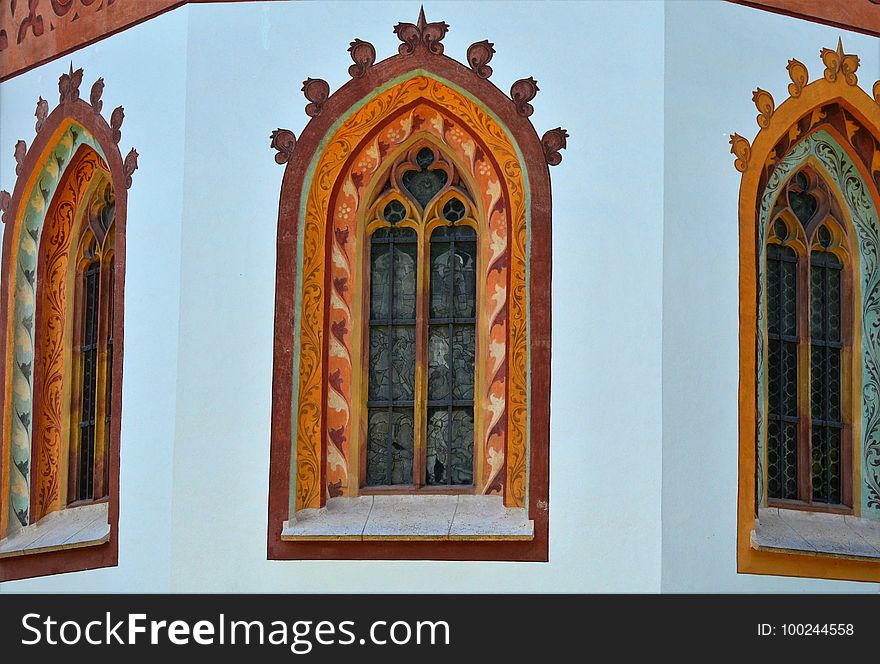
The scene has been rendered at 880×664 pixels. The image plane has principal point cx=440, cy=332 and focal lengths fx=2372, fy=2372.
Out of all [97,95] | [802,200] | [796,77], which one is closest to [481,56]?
[796,77]

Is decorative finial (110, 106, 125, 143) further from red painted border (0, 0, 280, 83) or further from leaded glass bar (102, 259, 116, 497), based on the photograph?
leaded glass bar (102, 259, 116, 497)

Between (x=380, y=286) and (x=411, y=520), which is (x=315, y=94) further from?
(x=411, y=520)

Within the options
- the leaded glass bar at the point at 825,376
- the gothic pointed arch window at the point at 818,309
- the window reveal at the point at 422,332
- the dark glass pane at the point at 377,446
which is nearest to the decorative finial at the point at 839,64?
the gothic pointed arch window at the point at 818,309

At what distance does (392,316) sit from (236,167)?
1.66 m

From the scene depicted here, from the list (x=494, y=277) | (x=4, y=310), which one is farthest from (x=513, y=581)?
(x=4, y=310)

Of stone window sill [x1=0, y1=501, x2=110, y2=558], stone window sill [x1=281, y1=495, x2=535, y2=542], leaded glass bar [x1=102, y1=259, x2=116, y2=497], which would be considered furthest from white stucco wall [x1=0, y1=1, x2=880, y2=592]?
leaded glass bar [x1=102, y1=259, x2=116, y2=497]

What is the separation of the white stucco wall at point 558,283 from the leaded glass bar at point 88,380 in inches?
46.4

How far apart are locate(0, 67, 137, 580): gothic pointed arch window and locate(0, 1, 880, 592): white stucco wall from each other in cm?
90

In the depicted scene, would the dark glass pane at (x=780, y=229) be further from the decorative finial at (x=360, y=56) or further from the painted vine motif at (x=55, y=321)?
the painted vine motif at (x=55, y=321)

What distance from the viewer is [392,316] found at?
1834 cm

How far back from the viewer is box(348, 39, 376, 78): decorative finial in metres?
18.2

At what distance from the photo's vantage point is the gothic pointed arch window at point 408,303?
696 inches

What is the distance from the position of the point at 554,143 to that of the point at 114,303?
3720mm

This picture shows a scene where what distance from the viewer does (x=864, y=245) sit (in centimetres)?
1906
